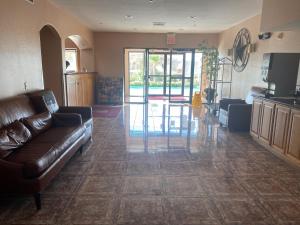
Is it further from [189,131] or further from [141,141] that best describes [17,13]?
[189,131]

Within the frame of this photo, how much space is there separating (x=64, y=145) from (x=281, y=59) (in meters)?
3.99

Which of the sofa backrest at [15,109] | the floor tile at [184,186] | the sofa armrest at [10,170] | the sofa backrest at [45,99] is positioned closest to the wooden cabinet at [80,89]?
the sofa backrest at [45,99]

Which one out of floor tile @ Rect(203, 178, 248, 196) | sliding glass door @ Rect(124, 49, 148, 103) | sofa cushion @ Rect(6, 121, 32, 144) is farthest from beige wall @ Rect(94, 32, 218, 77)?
floor tile @ Rect(203, 178, 248, 196)

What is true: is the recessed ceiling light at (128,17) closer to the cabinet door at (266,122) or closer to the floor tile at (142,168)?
the cabinet door at (266,122)

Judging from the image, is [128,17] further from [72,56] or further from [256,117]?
[72,56]

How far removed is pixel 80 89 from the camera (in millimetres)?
6695

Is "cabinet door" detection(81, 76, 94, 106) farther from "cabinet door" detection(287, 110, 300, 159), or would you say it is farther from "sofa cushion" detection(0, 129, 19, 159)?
"cabinet door" detection(287, 110, 300, 159)

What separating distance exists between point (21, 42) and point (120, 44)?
514 centimetres

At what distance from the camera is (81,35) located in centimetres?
685

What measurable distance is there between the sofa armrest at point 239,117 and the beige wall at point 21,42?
3996 millimetres

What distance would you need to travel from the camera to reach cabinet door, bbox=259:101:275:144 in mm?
3807

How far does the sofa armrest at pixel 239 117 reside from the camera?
16.3 ft

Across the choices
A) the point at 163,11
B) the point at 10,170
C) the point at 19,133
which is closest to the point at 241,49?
the point at 163,11

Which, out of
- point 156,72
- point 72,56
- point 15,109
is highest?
point 72,56
